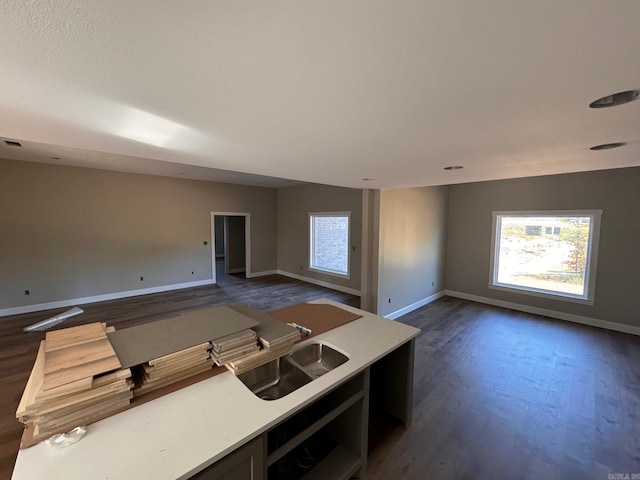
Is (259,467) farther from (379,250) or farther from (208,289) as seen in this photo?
(208,289)

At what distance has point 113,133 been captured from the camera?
1.54m

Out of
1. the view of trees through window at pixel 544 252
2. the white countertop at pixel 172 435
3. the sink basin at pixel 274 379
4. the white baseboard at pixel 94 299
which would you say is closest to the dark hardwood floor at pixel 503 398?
the white baseboard at pixel 94 299

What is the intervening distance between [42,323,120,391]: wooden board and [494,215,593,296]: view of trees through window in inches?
241

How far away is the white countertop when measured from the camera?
2.83 ft

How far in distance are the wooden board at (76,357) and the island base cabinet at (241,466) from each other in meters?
0.62

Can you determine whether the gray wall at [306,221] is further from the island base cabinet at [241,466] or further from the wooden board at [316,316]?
the island base cabinet at [241,466]

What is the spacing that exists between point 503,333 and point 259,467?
4.27m

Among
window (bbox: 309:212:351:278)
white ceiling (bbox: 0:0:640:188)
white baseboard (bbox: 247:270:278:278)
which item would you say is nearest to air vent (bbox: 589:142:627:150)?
white ceiling (bbox: 0:0:640:188)

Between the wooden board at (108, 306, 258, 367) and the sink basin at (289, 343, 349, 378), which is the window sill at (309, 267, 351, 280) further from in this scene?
the wooden board at (108, 306, 258, 367)

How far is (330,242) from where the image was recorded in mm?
6594

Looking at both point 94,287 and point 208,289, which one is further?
point 208,289

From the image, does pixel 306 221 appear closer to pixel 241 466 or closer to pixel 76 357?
pixel 76 357

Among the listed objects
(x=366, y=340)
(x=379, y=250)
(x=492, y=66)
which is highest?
(x=492, y=66)

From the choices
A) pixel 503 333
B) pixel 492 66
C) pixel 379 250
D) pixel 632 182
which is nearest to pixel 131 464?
pixel 492 66
